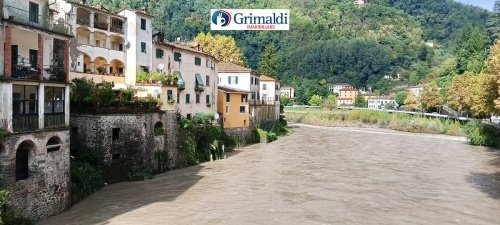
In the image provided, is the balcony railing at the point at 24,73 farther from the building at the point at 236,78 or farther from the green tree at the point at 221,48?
the green tree at the point at 221,48

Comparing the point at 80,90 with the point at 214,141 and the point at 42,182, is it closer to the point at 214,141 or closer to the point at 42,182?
the point at 42,182

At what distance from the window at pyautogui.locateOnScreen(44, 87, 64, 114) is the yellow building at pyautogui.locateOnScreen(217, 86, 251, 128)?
103 feet

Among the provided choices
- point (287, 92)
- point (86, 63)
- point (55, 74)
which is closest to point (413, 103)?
point (287, 92)

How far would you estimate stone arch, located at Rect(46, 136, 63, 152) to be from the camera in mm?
26744

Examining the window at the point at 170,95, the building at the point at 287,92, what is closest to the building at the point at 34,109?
the window at the point at 170,95

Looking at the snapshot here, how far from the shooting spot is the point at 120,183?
3606cm

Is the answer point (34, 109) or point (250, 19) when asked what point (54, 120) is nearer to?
point (34, 109)

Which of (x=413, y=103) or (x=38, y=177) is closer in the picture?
(x=38, y=177)

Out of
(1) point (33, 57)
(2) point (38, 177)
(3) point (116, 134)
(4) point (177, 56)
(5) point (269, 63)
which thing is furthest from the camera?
(5) point (269, 63)

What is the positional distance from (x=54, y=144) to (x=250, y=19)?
39.4 metres

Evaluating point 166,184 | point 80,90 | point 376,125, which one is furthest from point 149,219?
point 376,125

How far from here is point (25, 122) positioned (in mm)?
24719

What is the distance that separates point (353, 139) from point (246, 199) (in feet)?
161

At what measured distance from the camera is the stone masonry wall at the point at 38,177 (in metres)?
23.1
